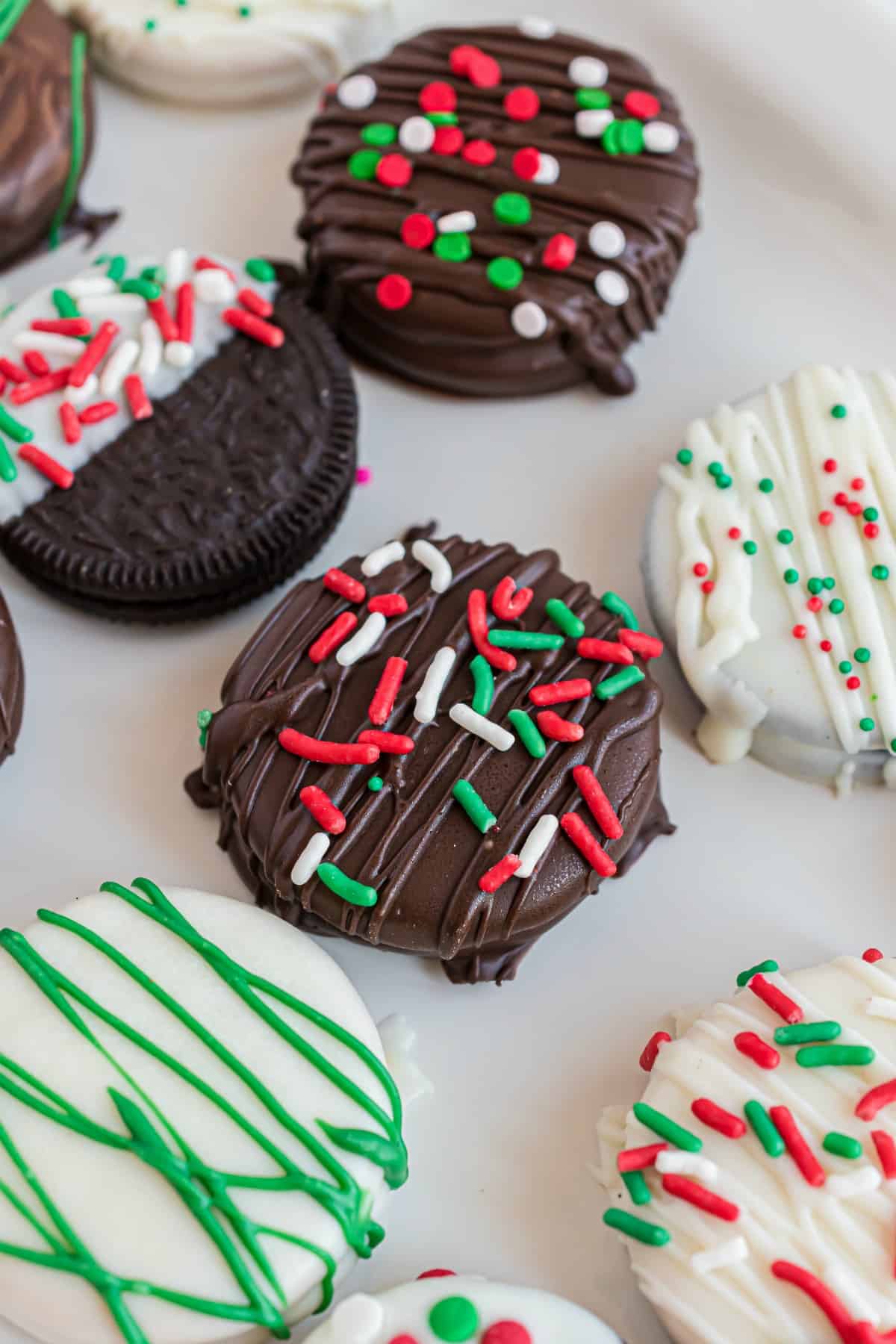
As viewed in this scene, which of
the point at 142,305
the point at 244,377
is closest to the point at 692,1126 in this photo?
the point at 244,377

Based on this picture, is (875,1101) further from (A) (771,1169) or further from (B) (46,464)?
(B) (46,464)

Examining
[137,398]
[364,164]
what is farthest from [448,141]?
[137,398]

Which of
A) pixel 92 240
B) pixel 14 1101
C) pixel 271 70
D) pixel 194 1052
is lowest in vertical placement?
pixel 14 1101

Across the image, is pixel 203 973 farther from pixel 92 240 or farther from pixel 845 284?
pixel 845 284

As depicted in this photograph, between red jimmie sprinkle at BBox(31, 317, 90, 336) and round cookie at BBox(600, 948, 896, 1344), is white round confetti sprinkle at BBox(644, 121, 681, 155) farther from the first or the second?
round cookie at BBox(600, 948, 896, 1344)

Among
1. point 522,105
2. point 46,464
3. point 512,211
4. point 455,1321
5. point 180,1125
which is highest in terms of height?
point 522,105

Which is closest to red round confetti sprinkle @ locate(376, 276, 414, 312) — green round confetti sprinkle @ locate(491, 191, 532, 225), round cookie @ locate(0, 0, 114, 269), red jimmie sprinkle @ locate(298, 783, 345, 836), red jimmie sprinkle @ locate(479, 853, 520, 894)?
green round confetti sprinkle @ locate(491, 191, 532, 225)

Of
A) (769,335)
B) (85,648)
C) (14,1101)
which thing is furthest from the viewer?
(769,335)
